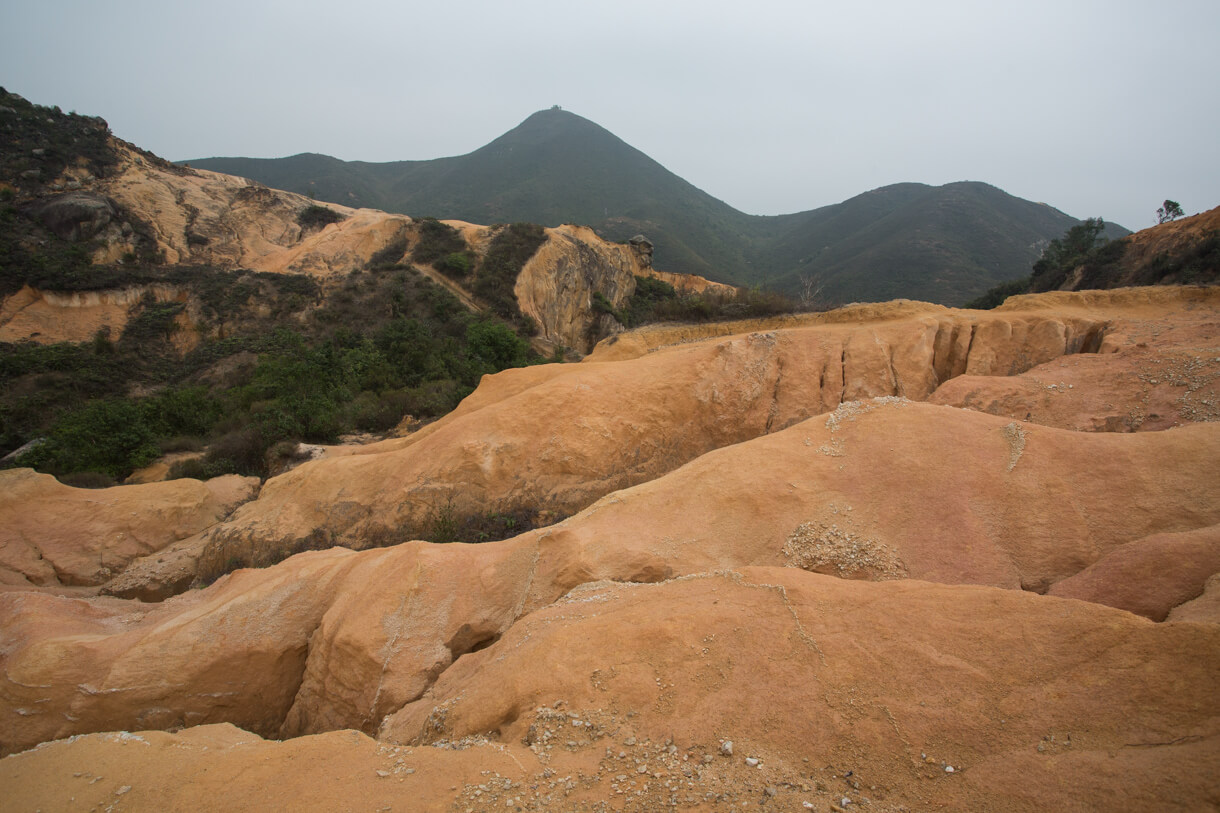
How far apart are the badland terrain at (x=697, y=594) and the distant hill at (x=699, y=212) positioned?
130 ft

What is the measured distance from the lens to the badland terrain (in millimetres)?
2463

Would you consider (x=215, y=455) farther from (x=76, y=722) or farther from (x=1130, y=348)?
(x=1130, y=348)

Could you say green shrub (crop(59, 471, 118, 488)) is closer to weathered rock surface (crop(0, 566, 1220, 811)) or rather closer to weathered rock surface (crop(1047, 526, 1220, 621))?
weathered rock surface (crop(0, 566, 1220, 811))

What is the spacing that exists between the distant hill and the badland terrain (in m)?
39.5

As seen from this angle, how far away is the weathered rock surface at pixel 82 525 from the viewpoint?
8.66 meters

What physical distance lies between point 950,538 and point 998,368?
7.81 meters

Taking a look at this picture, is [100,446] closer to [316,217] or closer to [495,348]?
[495,348]

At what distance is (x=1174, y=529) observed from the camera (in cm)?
431

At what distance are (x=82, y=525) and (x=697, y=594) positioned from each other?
11.5 metres

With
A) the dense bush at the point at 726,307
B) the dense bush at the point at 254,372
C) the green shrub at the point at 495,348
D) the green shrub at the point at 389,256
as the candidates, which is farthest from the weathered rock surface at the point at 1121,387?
the green shrub at the point at 389,256

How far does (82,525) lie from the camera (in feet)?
30.2

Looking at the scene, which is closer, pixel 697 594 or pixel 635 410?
pixel 697 594

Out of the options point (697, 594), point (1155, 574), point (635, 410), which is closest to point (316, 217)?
point (635, 410)

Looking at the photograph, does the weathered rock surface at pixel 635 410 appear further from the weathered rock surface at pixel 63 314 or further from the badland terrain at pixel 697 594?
the weathered rock surface at pixel 63 314
